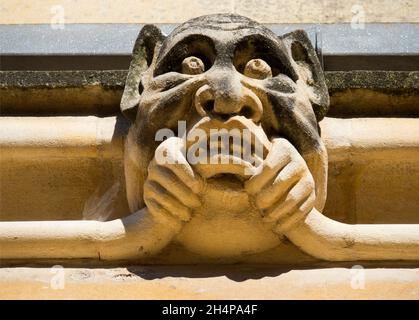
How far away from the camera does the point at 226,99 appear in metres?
1.74

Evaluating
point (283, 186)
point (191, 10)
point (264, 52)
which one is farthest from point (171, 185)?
point (191, 10)

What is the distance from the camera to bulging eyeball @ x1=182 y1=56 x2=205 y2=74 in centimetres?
185

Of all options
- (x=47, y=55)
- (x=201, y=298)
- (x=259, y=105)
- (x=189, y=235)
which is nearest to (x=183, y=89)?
(x=259, y=105)

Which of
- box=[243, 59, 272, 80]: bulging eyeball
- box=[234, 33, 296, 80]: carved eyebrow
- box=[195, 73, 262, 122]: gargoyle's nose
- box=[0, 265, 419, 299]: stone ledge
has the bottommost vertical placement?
box=[0, 265, 419, 299]: stone ledge

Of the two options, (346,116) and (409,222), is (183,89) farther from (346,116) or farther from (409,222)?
(409,222)

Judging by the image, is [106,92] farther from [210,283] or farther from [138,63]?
[210,283]

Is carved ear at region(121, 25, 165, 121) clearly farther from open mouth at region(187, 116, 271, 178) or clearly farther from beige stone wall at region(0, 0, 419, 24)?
beige stone wall at region(0, 0, 419, 24)

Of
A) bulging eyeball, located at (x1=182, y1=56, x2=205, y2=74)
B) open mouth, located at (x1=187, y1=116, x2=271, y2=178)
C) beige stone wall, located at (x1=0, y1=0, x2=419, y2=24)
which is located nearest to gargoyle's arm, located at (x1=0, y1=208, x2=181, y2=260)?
open mouth, located at (x1=187, y1=116, x2=271, y2=178)

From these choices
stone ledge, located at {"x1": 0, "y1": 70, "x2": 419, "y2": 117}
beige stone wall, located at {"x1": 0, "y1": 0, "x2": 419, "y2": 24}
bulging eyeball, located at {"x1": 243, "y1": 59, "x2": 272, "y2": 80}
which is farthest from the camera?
beige stone wall, located at {"x1": 0, "y1": 0, "x2": 419, "y2": 24}

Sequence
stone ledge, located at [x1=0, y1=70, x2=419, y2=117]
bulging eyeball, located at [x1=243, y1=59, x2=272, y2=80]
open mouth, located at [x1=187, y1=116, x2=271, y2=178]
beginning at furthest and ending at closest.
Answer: stone ledge, located at [x1=0, y1=70, x2=419, y2=117]
bulging eyeball, located at [x1=243, y1=59, x2=272, y2=80]
open mouth, located at [x1=187, y1=116, x2=271, y2=178]

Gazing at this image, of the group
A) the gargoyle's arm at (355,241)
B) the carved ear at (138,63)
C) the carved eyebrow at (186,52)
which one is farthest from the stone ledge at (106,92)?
the gargoyle's arm at (355,241)

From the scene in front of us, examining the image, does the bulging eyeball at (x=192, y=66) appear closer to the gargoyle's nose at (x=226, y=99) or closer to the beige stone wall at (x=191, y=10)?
the gargoyle's nose at (x=226, y=99)

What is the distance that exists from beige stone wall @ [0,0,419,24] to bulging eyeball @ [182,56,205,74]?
0.58 m

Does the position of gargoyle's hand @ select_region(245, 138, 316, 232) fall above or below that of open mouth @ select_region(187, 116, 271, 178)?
below
